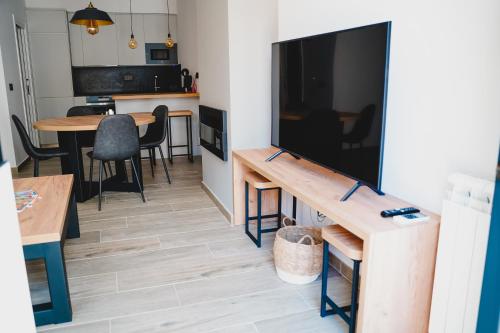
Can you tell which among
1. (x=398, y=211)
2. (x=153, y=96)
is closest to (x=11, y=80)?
(x=153, y=96)

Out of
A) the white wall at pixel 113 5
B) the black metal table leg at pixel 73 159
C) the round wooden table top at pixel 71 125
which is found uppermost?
the white wall at pixel 113 5

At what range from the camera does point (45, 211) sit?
2.30m

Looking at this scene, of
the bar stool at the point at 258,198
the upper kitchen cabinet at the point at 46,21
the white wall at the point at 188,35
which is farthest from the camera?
the upper kitchen cabinet at the point at 46,21

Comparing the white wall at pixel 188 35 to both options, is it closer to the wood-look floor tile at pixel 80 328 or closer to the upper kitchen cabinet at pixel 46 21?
the upper kitchen cabinet at pixel 46 21

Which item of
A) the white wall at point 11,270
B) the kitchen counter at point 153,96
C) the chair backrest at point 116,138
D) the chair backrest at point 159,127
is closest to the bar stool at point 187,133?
the kitchen counter at point 153,96

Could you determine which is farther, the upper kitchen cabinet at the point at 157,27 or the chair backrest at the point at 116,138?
the upper kitchen cabinet at the point at 157,27

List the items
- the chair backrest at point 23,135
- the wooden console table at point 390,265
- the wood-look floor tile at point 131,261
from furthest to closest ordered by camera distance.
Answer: the chair backrest at point 23,135 → the wood-look floor tile at point 131,261 → the wooden console table at point 390,265

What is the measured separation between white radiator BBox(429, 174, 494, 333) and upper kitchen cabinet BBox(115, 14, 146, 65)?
7.47 meters

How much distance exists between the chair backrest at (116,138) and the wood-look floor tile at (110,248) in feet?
3.62

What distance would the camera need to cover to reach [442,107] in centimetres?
175

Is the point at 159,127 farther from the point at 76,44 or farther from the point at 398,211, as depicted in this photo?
the point at 76,44

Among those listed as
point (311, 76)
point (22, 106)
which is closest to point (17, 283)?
point (311, 76)

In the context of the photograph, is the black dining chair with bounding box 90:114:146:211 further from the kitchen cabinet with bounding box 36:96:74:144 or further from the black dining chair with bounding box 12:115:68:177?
the kitchen cabinet with bounding box 36:96:74:144

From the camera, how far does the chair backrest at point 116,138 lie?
3875 mm
